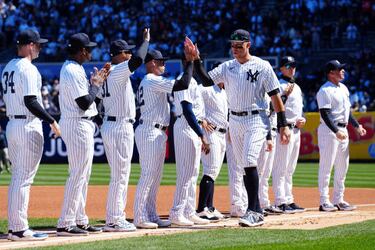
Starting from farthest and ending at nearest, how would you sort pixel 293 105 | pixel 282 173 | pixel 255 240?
pixel 293 105 < pixel 282 173 < pixel 255 240

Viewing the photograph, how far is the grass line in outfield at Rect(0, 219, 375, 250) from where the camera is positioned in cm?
895

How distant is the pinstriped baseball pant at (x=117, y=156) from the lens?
414 inches

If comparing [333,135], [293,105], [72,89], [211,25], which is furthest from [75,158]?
[211,25]

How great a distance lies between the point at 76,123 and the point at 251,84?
229 cm

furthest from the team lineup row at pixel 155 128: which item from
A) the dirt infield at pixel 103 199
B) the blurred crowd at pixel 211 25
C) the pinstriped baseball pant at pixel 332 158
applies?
the blurred crowd at pixel 211 25

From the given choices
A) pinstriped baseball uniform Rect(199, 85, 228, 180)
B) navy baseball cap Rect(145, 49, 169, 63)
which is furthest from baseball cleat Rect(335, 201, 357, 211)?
navy baseball cap Rect(145, 49, 169, 63)

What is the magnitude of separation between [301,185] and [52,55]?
1969 cm

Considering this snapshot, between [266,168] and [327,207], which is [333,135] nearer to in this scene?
[327,207]

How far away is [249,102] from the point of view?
1109cm

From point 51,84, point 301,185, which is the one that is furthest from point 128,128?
point 51,84

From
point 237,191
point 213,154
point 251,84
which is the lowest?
point 237,191

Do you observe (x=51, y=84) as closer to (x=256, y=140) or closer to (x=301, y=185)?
(x=301, y=185)

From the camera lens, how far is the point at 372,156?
27250 millimetres

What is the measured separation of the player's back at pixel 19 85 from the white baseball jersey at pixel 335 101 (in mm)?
5061
